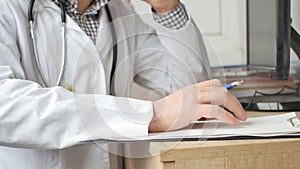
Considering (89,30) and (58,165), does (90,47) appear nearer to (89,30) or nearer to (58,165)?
(89,30)

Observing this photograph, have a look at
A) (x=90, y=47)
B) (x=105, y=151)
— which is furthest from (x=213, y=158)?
(x=90, y=47)

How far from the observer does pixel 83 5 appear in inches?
40.9

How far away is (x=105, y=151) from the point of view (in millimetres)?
901

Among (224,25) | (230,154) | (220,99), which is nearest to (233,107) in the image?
(220,99)

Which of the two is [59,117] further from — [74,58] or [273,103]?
[273,103]

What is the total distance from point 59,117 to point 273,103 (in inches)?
20.1

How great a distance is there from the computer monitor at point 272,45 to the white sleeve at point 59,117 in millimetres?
372

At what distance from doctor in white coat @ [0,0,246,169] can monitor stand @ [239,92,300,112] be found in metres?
0.12

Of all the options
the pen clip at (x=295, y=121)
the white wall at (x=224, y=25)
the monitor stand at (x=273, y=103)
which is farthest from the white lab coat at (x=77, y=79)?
the white wall at (x=224, y=25)

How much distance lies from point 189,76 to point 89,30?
25 cm

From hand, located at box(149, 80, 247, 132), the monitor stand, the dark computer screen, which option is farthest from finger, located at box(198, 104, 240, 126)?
the dark computer screen

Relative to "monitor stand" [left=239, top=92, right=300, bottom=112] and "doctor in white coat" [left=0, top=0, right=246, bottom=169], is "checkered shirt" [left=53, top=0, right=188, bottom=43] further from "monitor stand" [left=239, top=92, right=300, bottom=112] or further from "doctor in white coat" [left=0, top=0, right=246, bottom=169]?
"monitor stand" [left=239, top=92, right=300, bottom=112]

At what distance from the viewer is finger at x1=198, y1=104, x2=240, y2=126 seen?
74cm

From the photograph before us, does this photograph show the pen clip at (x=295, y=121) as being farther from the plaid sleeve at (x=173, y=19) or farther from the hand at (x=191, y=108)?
the plaid sleeve at (x=173, y=19)
